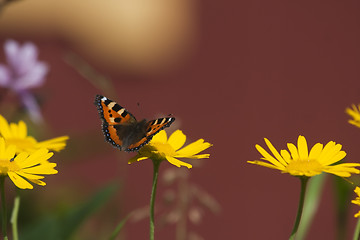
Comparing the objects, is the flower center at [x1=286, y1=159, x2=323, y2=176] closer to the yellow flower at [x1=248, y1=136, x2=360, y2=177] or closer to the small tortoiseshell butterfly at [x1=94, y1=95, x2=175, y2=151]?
the yellow flower at [x1=248, y1=136, x2=360, y2=177]

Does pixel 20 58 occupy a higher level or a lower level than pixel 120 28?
lower

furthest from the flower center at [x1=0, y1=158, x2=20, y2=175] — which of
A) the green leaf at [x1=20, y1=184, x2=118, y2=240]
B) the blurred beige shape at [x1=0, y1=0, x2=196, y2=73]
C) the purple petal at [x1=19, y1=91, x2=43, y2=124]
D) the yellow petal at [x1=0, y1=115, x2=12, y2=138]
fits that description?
the blurred beige shape at [x1=0, y1=0, x2=196, y2=73]

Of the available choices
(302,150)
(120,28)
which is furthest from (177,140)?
(120,28)

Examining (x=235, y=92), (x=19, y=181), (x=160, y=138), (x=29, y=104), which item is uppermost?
(x=235, y=92)

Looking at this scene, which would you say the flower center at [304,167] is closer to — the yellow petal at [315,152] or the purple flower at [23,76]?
the yellow petal at [315,152]

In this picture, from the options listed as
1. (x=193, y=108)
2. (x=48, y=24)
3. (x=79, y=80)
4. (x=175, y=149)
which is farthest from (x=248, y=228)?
(x=175, y=149)

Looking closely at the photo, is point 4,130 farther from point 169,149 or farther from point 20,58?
point 20,58

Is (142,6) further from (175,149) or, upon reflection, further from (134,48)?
(175,149)
